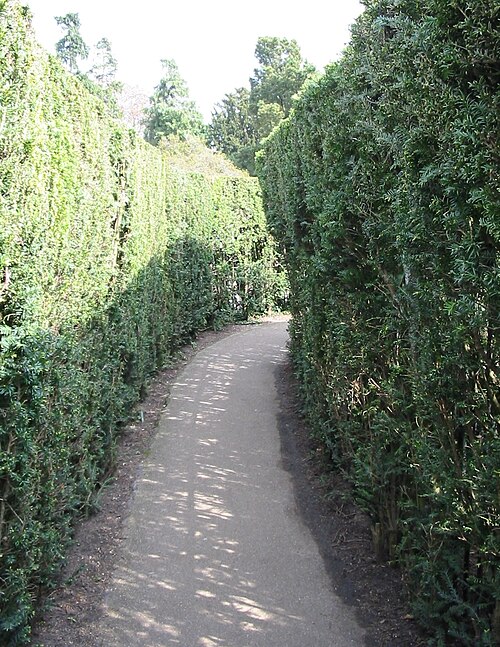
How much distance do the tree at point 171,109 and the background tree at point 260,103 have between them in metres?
2.58

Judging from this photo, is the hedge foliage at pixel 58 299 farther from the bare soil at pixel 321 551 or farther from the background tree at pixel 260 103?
the background tree at pixel 260 103

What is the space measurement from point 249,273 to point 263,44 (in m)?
34.3

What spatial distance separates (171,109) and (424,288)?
4438 cm

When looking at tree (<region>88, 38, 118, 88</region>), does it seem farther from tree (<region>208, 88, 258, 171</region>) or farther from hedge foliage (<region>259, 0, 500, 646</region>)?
hedge foliage (<region>259, 0, 500, 646</region>)

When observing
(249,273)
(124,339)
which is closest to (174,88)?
(249,273)

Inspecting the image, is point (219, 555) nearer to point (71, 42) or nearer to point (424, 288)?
point (424, 288)

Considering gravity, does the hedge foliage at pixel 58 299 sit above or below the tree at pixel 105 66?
below

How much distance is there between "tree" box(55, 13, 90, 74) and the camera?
4197 cm

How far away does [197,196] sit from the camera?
14.1m

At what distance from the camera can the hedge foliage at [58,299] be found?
3514mm

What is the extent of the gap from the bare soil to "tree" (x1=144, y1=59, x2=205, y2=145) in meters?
39.8

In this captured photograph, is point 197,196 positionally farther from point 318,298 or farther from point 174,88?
point 174,88

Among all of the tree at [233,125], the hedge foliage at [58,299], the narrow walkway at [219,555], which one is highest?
the tree at [233,125]

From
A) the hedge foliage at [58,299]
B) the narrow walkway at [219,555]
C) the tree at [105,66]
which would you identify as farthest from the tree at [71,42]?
the narrow walkway at [219,555]
